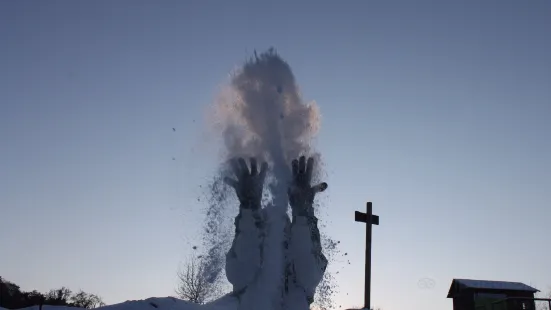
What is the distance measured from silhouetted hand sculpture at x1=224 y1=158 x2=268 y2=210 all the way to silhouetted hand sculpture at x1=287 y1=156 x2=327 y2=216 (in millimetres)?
754

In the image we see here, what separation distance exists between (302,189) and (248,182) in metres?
1.32

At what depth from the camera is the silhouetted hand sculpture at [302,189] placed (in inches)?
585

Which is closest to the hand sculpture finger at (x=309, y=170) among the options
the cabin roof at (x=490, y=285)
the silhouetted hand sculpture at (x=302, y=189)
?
the silhouetted hand sculpture at (x=302, y=189)

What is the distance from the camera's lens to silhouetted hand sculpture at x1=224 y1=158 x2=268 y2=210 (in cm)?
1469

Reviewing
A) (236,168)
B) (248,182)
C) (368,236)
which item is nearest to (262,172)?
(248,182)

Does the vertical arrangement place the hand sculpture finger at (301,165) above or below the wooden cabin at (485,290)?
below

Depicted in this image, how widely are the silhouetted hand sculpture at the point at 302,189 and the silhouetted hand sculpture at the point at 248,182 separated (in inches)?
29.7

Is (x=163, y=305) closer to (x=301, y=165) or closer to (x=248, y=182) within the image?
(x=248, y=182)

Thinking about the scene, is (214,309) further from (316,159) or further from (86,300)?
(86,300)

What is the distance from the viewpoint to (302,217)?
14672mm

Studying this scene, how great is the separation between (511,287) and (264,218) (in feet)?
69.6

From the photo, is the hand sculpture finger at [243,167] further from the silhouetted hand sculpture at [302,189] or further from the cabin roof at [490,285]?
the cabin roof at [490,285]

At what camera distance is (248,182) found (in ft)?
48.4

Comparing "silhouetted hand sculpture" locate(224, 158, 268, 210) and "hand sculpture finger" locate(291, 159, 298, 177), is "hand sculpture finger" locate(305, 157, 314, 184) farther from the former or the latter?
"silhouetted hand sculpture" locate(224, 158, 268, 210)
